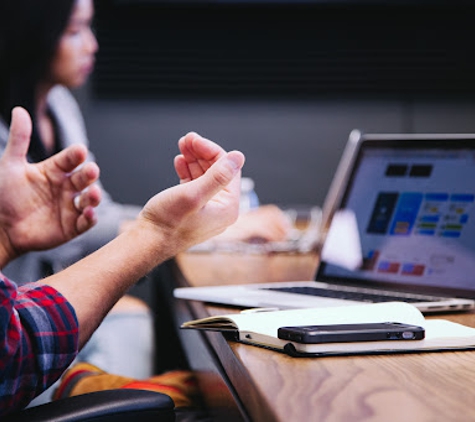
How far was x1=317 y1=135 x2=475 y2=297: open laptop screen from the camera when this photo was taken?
4.52 feet

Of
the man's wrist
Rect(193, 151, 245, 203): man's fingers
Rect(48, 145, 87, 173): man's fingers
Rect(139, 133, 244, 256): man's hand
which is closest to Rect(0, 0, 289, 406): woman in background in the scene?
the man's wrist

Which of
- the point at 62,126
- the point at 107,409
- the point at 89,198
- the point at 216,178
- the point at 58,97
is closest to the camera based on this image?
the point at 107,409

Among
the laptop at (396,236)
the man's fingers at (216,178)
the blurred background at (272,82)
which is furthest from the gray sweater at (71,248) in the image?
the man's fingers at (216,178)

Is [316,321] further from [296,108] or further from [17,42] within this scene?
[296,108]

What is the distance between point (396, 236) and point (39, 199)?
2.32 feet

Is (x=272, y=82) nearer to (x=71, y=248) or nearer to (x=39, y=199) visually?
(x=71, y=248)

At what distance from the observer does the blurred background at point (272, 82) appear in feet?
13.3

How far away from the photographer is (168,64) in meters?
4.07

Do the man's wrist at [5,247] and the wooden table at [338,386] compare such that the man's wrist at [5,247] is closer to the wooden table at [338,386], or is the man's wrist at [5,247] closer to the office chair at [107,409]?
the wooden table at [338,386]

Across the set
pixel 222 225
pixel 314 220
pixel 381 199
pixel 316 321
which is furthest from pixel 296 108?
pixel 316 321

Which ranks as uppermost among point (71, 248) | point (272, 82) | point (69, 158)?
point (272, 82)

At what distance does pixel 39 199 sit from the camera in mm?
1609

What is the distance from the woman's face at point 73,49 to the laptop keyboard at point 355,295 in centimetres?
181

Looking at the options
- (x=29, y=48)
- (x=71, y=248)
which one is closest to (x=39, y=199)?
(x=71, y=248)
